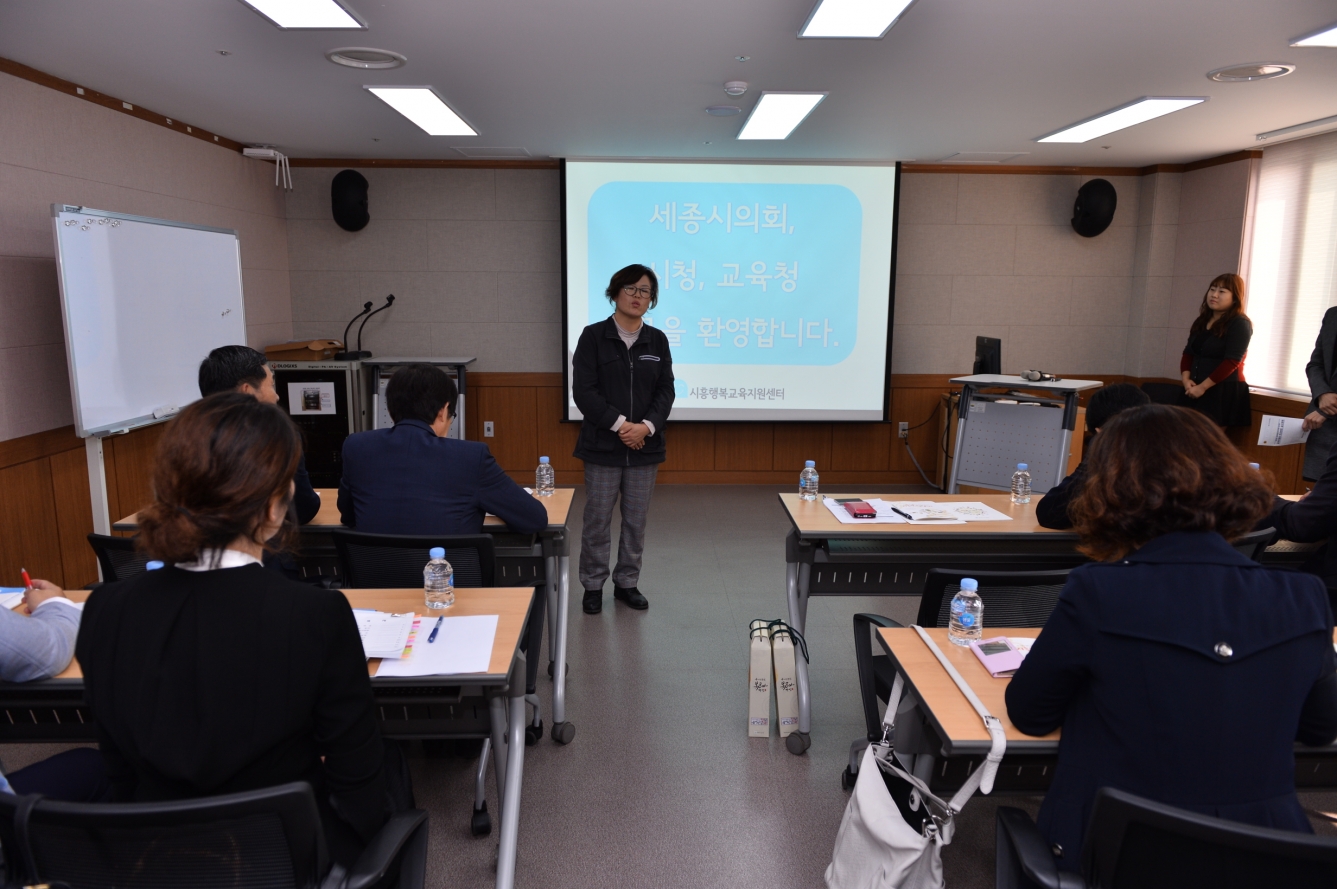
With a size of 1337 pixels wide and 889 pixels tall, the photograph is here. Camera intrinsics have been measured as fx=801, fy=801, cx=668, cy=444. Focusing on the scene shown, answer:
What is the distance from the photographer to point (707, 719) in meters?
2.91

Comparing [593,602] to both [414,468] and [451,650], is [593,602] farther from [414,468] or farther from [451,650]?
[451,650]

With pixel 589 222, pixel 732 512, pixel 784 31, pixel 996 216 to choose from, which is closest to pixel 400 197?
pixel 589 222

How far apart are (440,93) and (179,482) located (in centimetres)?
358

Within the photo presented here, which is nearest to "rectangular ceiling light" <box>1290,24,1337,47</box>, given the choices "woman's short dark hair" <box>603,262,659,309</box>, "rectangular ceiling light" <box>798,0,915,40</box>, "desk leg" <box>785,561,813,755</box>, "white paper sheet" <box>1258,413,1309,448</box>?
"white paper sheet" <box>1258,413,1309,448</box>

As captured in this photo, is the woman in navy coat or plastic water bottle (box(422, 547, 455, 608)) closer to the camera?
the woman in navy coat

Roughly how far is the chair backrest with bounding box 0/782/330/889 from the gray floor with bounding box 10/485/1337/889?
108cm

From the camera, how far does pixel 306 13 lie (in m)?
2.99

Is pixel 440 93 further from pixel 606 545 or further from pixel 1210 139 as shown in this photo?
pixel 1210 139

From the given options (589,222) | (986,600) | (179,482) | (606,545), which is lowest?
(606,545)

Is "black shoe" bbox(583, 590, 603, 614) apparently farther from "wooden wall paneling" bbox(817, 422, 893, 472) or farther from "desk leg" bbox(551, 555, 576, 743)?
"wooden wall paneling" bbox(817, 422, 893, 472)

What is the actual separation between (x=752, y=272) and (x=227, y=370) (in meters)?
4.34

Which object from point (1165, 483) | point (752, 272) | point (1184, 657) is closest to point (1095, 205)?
point (752, 272)

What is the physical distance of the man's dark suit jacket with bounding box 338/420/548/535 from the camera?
2432 millimetres

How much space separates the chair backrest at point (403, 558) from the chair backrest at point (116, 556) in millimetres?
536
